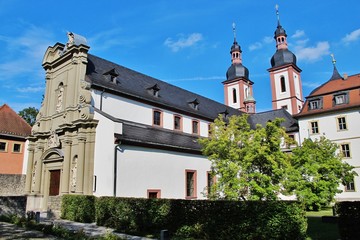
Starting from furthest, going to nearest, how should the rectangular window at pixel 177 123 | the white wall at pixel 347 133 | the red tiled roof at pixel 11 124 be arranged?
1. the red tiled roof at pixel 11 124
2. the white wall at pixel 347 133
3. the rectangular window at pixel 177 123

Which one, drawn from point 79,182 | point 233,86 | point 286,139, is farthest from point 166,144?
point 233,86

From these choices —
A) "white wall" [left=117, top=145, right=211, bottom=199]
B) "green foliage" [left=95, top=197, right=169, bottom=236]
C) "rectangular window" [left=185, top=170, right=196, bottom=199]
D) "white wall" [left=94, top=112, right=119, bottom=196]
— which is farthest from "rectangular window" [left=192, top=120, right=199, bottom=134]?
"green foliage" [left=95, top=197, right=169, bottom=236]

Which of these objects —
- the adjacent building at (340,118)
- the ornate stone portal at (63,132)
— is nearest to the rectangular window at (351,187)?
the adjacent building at (340,118)

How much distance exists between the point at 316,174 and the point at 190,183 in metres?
9.02

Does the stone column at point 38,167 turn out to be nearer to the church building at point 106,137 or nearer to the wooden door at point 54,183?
the church building at point 106,137

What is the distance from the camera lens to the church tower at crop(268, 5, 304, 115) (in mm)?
48606

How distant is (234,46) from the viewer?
196ft

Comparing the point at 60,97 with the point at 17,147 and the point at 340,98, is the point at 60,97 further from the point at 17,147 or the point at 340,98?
the point at 340,98

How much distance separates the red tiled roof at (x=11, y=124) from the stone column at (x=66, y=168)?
16266mm

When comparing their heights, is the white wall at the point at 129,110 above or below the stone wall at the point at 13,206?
above

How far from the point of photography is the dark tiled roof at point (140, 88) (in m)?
21.4

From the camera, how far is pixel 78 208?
631 inches

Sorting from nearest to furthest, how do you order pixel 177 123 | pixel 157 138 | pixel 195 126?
1. pixel 157 138
2. pixel 177 123
3. pixel 195 126

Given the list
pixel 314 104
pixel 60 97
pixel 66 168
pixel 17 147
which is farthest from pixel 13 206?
pixel 314 104
